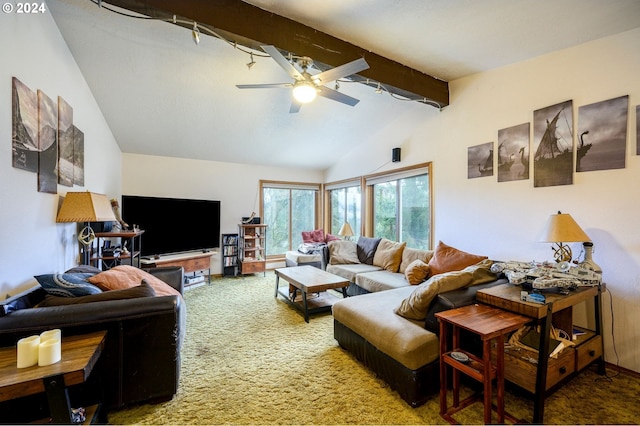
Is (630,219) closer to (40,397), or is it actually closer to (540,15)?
(540,15)

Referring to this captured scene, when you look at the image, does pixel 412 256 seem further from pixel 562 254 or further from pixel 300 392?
pixel 300 392

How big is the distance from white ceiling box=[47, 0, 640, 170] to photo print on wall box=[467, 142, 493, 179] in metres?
0.88

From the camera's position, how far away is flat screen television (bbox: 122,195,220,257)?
4.20 m

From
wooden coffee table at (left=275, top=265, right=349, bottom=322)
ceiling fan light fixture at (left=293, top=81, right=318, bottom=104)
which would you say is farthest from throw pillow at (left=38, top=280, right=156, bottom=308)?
ceiling fan light fixture at (left=293, top=81, right=318, bottom=104)

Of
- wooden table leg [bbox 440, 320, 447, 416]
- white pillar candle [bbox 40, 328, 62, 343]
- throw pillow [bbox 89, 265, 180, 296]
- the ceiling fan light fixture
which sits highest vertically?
the ceiling fan light fixture

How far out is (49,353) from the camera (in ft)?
3.93

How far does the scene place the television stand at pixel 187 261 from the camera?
160 inches

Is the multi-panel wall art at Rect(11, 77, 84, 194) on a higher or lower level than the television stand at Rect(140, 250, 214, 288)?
higher

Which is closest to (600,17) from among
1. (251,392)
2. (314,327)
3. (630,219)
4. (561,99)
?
(561,99)

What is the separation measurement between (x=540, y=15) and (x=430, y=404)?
120 inches

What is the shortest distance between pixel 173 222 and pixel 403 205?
154 inches

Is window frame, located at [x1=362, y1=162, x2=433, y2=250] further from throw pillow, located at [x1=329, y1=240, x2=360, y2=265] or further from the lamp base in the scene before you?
the lamp base

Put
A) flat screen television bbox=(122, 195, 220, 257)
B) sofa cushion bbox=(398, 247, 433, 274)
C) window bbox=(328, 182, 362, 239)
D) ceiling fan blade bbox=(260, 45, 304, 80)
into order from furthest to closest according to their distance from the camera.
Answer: window bbox=(328, 182, 362, 239) → flat screen television bbox=(122, 195, 220, 257) → sofa cushion bbox=(398, 247, 433, 274) → ceiling fan blade bbox=(260, 45, 304, 80)

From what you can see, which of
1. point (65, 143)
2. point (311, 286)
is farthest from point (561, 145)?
point (65, 143)
